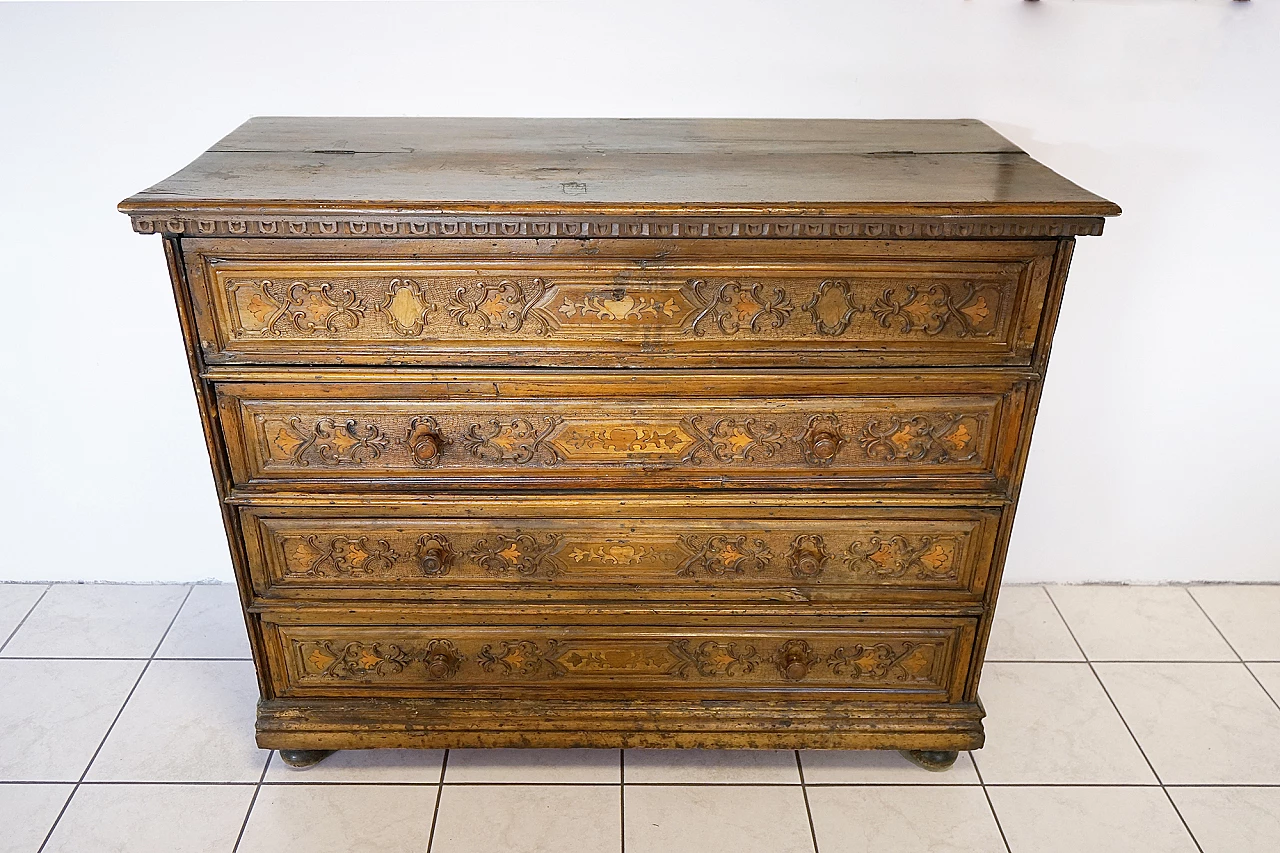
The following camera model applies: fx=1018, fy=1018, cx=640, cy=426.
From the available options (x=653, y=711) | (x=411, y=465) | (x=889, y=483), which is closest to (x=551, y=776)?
(x=653, y=711)

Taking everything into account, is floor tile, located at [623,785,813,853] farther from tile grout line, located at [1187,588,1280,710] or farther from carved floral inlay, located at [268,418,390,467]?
tile grout line, located at [1187,588,1280,710]

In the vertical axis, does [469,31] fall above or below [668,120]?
above

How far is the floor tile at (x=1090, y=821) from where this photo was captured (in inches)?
83.1

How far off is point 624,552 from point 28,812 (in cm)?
139

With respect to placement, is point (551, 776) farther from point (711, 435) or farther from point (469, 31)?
point (469, 31)

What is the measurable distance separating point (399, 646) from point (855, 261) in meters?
1.21

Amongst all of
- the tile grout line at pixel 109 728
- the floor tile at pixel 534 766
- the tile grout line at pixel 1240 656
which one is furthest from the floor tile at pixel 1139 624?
the tile grout line at pixel 109 728

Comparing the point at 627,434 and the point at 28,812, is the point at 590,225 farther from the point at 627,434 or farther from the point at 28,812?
the point at 28,812

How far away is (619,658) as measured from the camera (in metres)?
2.15

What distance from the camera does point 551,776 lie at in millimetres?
2260

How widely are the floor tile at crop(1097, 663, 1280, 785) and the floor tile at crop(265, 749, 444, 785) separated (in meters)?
1.64

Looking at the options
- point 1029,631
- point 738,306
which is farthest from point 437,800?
point 1029,631

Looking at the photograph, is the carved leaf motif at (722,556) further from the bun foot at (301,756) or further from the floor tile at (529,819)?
the bun foot at (301,756)

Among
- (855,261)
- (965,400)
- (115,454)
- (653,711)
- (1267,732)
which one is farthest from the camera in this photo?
(115,454)
